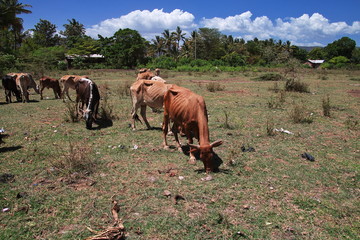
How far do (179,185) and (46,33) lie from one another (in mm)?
78614

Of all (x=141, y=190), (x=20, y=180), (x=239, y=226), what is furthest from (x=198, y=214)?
(x=20, y=180)

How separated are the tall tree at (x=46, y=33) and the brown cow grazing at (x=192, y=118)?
235 ft

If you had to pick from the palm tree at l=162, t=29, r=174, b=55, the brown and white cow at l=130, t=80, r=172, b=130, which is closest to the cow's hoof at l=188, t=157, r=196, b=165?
the brown and white cow at l=130, t=80, r=172, b=130

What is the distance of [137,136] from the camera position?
313 inches

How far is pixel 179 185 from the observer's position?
4.96 metres

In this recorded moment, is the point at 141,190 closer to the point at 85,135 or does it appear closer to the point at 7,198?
the point at 7,198

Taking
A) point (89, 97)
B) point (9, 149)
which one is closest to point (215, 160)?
point (9, 149)

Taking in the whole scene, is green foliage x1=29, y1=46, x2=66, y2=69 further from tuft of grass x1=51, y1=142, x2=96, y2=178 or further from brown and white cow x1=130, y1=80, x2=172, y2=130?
tuft of grass x1=51, y1=142, x2=96, y2=178

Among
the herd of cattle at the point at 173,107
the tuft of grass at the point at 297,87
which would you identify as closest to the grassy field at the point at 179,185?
the herd of cattle at the point at 173,107

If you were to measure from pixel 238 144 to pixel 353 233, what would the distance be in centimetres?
372

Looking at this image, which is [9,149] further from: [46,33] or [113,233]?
[46,33]

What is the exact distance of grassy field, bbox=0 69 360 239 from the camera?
3801mm

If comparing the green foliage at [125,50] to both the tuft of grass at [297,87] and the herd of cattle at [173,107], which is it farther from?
the herd of cattle at [173,107]

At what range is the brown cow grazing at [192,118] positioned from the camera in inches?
210
